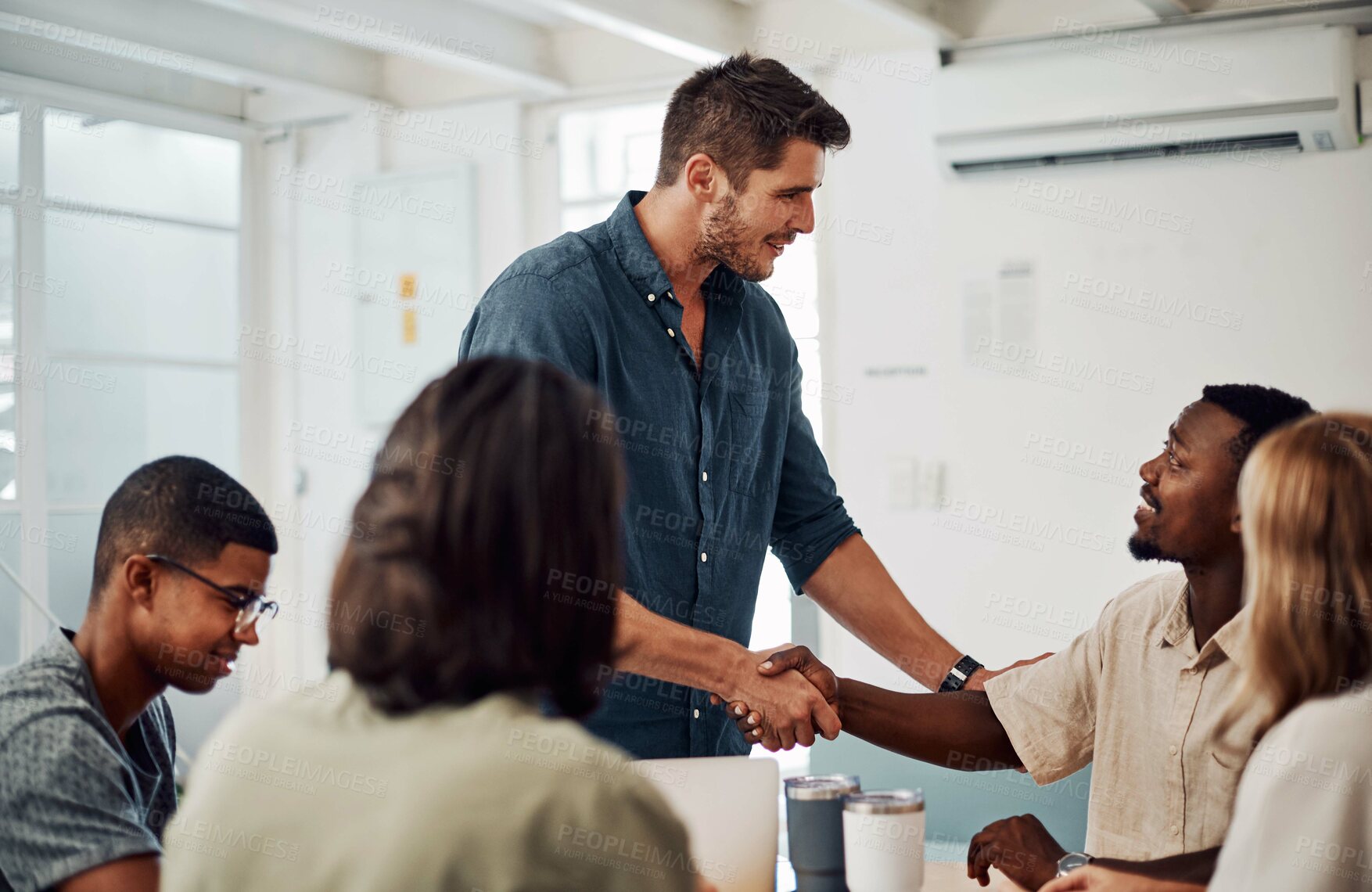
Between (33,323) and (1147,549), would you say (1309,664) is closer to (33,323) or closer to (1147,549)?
(1147,549)

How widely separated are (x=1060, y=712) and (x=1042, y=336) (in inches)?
98.0

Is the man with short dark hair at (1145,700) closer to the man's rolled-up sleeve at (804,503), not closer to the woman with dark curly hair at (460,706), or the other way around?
the man's rolled-up sleeve at (804,503)

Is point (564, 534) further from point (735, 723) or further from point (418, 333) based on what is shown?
point (418, 333)

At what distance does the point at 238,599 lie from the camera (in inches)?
69.7

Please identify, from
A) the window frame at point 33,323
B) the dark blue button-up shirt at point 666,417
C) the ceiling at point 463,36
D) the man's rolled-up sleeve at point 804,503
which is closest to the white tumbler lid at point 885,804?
the dark blue button-up shirt at point 666,417

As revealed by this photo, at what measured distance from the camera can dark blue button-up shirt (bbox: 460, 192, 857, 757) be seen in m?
2.02

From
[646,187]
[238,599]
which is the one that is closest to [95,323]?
[646,187]

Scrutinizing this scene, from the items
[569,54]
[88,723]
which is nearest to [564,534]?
[88,723]

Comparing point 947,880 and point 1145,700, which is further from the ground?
point 1145,700

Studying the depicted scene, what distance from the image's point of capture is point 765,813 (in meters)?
1.70

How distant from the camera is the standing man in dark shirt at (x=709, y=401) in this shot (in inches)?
79.0

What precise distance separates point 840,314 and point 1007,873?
314 cm

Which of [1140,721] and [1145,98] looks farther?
[1145,98]

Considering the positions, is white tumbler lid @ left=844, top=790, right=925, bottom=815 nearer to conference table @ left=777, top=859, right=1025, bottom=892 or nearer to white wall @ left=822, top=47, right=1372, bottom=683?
conference table @ left=777, top=859, right=1025, bottom=892
